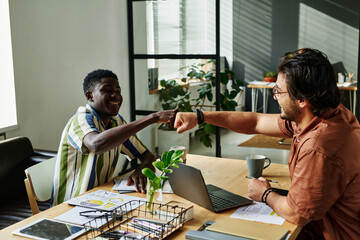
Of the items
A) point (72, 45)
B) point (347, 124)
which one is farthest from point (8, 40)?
point (347, 124)

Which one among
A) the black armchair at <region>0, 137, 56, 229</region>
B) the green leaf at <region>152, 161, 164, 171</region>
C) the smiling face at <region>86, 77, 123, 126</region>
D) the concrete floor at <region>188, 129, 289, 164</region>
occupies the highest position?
the smiling face at <region>86, 77, 123, 126</region>

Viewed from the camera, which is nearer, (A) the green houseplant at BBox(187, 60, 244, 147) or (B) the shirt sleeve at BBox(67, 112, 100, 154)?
(B) the shirt sleeve at BBox(67, 112, 100, 154)

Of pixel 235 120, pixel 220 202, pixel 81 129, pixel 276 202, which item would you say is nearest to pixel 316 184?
pixel 276 202

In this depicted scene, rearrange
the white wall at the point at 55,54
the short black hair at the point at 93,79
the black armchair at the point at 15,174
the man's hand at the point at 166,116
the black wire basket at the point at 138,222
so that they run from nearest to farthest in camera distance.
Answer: the black wire basket at the point at 138,222 < the man's hand at the point at 166,116 < the short black hair at the point at 93,79 < the black armchair at the point at 15,174 < the white wall at the point at 55,54

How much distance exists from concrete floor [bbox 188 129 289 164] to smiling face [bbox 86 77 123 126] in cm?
225

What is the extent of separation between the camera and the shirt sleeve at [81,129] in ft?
7.61

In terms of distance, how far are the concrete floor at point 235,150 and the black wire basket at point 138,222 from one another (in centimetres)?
287

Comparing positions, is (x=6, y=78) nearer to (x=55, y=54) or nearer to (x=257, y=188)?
(x=55, y=54)

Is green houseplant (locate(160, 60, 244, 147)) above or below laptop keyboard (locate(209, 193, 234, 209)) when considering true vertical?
above

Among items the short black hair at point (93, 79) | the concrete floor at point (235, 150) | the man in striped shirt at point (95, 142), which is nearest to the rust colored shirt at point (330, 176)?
the man in striped shirt at point (95, 142)

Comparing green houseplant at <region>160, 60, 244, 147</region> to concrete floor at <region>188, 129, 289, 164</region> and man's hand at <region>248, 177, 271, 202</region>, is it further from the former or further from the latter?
man's hand at <region>248, 177, 271, 202</region>

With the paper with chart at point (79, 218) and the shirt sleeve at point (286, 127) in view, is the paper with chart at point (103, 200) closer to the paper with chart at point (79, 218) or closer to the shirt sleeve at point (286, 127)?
the paper with chart at point (79, 218)

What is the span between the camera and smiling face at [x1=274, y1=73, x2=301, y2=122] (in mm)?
1806

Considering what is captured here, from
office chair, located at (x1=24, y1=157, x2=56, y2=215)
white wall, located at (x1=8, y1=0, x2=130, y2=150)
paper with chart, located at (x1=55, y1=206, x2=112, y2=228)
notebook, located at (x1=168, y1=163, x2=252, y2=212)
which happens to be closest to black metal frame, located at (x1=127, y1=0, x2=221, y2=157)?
white wall, located at (x1=8, y1=0, x2=130, y2=150)
